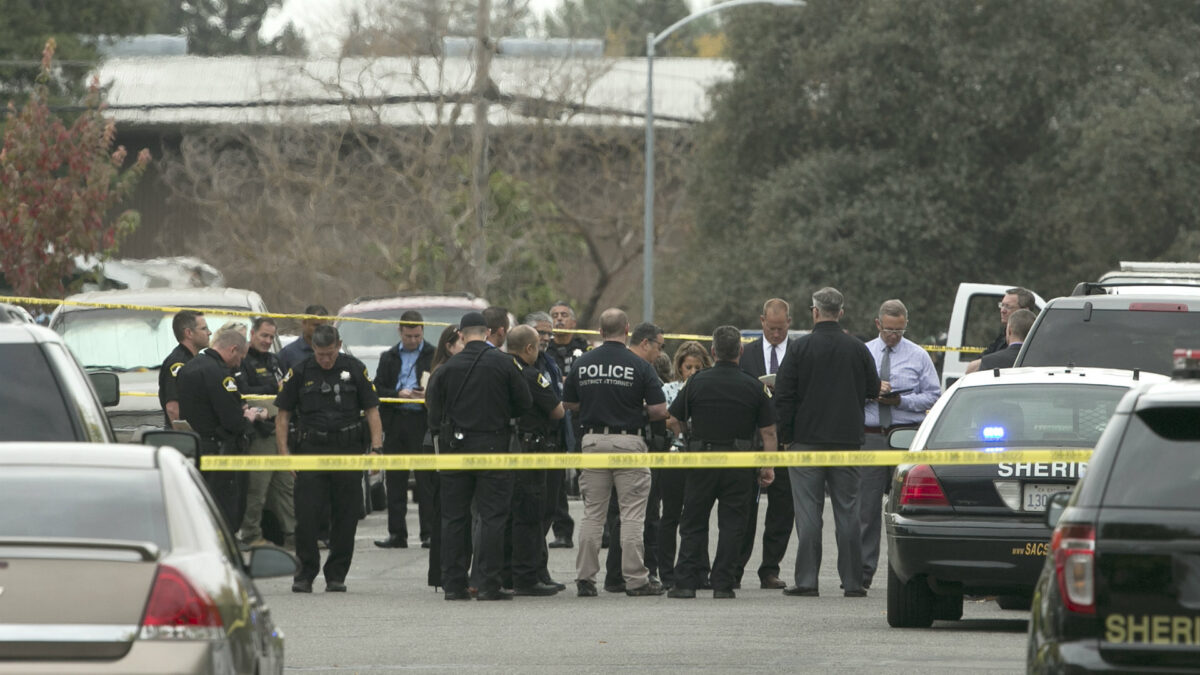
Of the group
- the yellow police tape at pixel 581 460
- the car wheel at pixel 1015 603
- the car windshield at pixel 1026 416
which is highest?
the car windshield at pixel 1026 416

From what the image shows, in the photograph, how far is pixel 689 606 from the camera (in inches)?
541

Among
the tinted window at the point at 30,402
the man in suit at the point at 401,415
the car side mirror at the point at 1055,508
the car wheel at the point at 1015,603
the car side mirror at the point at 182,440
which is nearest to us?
the car side mirror at the point at 1055,508

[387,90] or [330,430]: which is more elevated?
[387,90]

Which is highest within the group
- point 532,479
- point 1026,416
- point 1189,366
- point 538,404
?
point 1189,366

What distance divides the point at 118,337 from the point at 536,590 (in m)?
6.37

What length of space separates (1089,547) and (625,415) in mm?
7694

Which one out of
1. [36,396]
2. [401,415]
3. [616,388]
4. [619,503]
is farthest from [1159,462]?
[401,415]

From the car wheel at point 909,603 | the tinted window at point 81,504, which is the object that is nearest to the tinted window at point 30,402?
the tinted window at point 81,504

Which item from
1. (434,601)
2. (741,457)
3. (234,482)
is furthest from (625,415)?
(234,482)

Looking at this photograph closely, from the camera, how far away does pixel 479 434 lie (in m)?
14.2

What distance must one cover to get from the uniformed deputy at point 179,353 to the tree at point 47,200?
12906mm

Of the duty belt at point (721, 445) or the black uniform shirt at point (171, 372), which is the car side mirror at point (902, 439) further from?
the black uniform shirt at point (171, 372)

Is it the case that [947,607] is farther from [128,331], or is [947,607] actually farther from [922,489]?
[128,331]

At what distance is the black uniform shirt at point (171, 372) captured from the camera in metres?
16.2
